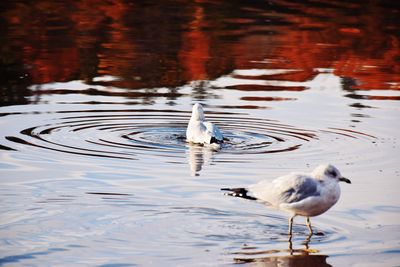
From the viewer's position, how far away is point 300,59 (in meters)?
23.0

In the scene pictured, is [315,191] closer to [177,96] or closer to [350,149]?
[350,149]

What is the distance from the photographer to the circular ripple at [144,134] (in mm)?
13711

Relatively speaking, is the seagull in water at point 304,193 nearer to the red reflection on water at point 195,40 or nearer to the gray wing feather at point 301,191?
the gray wing feather at point 301,191

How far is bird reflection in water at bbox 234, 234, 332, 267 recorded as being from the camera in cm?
899

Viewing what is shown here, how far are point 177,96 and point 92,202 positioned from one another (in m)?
7.48

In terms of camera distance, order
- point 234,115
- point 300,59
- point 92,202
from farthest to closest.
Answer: point 300,59
point 234,115
point 92,202

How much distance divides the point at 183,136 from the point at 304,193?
18.0ft

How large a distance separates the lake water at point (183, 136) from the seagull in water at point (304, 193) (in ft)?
1.06

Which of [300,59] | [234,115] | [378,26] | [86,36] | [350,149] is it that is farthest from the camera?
[378,26]

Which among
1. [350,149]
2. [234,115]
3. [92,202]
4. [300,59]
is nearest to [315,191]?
[92,202]

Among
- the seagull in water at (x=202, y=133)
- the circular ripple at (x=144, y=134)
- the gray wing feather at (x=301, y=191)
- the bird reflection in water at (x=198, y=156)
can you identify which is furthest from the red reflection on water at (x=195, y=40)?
the gray wing feather at (x=301, y=191)

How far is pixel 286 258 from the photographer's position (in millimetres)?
9203

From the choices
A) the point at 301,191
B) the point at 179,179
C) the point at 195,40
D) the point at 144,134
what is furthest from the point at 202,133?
the point at 195,40

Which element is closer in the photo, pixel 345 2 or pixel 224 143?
pixel 224 143
